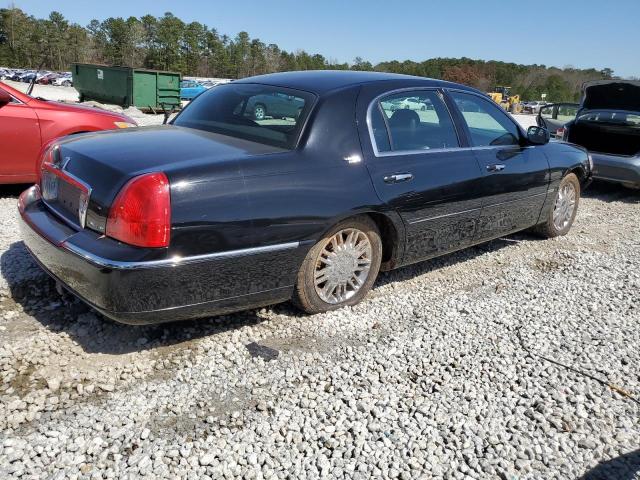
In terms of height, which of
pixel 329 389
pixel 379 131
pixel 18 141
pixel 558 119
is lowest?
pixel 329 389

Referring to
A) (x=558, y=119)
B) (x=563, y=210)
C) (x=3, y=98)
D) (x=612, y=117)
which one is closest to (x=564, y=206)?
(x=563, y=210)

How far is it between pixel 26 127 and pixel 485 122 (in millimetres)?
4769

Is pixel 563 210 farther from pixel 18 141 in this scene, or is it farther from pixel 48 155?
pixel 18 141

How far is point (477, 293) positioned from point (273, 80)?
2269 mm

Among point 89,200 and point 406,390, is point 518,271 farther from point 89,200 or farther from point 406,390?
point 89,200

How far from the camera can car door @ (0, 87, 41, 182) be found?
575 cm

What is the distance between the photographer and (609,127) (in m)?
8.40

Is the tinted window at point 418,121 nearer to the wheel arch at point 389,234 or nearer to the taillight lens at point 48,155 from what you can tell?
the wheel arch at point 389,234

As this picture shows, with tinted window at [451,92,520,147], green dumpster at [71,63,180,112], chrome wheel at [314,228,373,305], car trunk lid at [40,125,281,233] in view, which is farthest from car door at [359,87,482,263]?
green dumpster at [71,63,180,112]

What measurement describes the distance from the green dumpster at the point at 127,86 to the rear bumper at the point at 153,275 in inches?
716

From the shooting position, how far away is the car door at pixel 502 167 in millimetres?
4426

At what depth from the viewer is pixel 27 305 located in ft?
11.4

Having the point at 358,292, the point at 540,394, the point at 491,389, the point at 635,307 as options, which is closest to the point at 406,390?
the point at 491,389

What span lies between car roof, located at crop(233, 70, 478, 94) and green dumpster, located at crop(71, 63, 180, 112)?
56.4 ft
